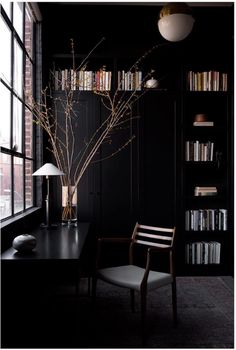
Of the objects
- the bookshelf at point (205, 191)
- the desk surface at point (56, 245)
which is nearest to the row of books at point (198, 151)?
the bookshelf at point (205, 191)

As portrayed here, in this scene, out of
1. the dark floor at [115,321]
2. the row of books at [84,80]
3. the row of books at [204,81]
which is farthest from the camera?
the row of books at [204,81]

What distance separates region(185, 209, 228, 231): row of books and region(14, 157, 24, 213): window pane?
6.81 ft

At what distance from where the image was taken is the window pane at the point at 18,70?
330 cm

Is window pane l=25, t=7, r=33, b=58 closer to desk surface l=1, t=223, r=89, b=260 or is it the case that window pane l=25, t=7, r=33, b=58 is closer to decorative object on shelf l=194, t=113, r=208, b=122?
desk surface l=1, t=223, r=89, b=260

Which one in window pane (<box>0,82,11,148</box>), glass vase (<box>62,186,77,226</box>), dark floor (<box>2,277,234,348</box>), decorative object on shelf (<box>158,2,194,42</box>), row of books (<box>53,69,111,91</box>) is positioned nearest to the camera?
dark floor (<box>2,277,234,348</box>)

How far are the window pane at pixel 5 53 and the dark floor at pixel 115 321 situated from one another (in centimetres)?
178

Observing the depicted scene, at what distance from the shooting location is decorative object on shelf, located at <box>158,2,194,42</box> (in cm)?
321

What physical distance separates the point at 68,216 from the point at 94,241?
2.62 ft

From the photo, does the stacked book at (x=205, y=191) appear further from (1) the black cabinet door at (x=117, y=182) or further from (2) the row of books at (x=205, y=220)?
(1) the black cabinet door at (x=117, y=182)

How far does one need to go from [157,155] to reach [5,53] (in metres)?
2.14

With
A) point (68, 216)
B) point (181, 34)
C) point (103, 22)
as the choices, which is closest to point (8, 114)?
point (68, 216)

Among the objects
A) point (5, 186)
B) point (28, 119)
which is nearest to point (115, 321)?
point (5, 186)

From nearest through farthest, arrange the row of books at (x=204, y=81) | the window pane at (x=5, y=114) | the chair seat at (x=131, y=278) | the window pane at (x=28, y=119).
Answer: the chair seat at (x=131, y=278)
the window pane at (x=5, y=114)
the window pane at (x=28, y=119)
the row of books at (x=204, y=81)

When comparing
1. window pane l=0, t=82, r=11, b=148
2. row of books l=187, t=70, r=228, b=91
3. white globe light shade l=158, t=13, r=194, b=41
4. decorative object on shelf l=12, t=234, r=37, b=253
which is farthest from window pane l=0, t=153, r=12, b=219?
row of books l=187, t=70, r=228, b=91
